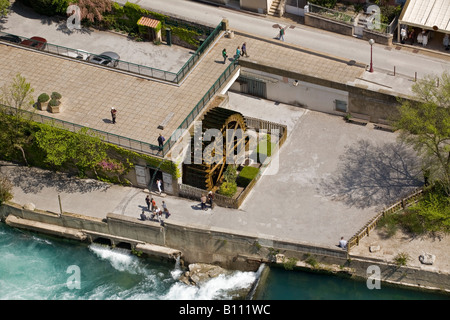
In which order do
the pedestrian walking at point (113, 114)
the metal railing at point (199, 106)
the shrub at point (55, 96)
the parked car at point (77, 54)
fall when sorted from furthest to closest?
the parked car at point (77, 54) → the shrub at point (55, 96) → the pedestrian walking at point (113, 114) → the metal railing at point (199, 106)

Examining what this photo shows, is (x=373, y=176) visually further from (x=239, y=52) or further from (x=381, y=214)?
(x=239, y=52)

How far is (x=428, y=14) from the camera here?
294 ft

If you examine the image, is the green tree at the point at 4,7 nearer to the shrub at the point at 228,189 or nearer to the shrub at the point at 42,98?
the shrub at the point at 42,98

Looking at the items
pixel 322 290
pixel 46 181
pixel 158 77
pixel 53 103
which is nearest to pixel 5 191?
pixel 46 181

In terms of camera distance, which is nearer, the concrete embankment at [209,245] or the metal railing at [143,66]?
the concrete embankment at [209,245]

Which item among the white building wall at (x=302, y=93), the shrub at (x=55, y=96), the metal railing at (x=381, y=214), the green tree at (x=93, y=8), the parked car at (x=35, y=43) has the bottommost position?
the metal railing at (x=381, y=214)

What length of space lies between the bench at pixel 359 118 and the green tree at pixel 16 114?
26808mm

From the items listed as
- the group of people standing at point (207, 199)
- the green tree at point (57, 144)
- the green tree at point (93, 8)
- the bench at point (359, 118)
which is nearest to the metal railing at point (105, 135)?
the green tree at point (57, 144)

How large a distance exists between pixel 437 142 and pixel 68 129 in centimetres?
2934

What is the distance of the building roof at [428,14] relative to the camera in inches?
3501

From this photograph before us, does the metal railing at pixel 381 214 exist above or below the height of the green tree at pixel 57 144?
below

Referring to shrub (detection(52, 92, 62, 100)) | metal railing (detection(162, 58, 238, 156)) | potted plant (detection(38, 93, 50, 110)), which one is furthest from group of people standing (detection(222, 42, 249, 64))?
potted plant (detection(38, 93, 50, 110))
